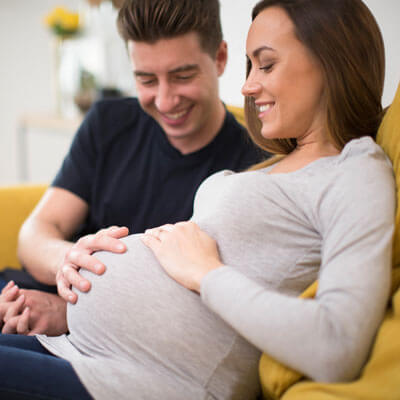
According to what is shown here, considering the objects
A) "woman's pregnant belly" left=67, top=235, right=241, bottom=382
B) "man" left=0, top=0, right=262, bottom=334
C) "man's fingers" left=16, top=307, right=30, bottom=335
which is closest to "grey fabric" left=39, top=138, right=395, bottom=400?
"woman's pregnant belly" left=67, top=235, right=241, bottom=382

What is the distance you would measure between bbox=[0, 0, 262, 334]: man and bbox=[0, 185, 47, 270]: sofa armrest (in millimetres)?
133

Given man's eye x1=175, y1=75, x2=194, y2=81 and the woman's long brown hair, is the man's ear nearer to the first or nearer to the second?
man's eye x1=175, y1=75, x2=194, y2=81

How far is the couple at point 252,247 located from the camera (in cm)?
68

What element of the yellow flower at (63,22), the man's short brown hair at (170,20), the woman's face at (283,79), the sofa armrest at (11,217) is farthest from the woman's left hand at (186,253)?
the yellow flower at (63,22)

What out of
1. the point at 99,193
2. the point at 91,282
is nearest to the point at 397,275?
the point at 91,282

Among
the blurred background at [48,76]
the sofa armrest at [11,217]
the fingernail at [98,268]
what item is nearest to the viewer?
the fingernail at [98,268]

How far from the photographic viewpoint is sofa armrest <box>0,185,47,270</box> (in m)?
1.41

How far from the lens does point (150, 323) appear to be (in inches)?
29.5

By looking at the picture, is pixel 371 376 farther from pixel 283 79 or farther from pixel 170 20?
pixel 170 20

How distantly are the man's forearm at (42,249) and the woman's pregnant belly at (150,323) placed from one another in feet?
1.26

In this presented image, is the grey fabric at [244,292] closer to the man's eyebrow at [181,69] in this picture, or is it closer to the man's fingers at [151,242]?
the man's fingers at [151,242]

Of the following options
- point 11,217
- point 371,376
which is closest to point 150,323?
point 371,376

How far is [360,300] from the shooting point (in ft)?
1.96

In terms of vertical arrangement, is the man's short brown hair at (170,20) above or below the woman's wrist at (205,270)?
above
